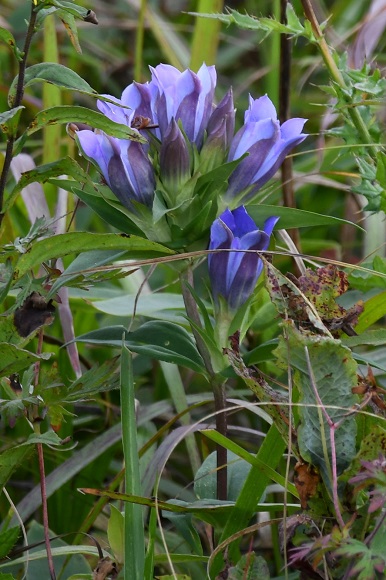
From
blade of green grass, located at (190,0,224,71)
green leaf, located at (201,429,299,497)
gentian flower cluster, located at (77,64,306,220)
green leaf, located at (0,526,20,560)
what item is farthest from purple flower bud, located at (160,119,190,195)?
blade of green grass, located at (190,0,224,71)

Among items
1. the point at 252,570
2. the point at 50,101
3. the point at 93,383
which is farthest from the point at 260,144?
the point at 50,101

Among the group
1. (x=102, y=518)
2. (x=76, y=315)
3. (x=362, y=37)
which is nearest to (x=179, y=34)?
(x=362, y=37)

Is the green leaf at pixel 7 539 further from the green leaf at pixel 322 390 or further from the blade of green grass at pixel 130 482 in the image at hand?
the green leaf at pixel 322 390

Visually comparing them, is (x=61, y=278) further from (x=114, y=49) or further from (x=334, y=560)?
(x=114, y=49)

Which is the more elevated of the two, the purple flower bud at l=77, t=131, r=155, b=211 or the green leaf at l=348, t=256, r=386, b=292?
the purple flower bud at l=77, t=131, r=155, b=211

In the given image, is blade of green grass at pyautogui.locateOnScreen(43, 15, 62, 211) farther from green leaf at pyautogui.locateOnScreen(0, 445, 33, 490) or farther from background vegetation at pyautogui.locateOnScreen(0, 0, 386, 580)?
green leaf at pyautogui.locateOnScreen(0, 445, 33, 490)

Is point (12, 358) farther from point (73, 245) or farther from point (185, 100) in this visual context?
point (185, 100)

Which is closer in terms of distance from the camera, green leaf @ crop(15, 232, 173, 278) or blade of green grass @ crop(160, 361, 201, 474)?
green leaf @ crop(15, 232, 173, 278)
